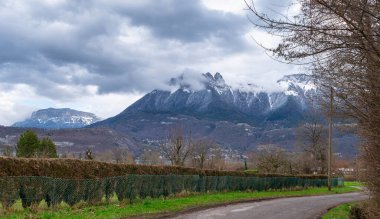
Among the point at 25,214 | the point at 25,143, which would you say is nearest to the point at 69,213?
the point at 25,214

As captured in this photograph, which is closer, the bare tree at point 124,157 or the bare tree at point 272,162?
the bare tree at point 272,162

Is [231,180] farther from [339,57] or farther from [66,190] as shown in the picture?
[339,57]

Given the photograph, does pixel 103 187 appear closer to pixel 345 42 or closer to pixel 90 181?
pixel 90 181

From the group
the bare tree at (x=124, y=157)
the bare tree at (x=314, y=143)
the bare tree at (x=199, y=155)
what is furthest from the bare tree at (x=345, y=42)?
the bare tree at (x=314, y=143)

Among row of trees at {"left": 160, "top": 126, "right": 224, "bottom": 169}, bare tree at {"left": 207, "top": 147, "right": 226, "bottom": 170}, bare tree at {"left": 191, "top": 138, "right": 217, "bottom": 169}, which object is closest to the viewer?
row of trees at {"left": 160, "top": 126, "right": 224, "bottom": 169}

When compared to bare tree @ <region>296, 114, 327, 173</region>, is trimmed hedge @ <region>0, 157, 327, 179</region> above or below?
below

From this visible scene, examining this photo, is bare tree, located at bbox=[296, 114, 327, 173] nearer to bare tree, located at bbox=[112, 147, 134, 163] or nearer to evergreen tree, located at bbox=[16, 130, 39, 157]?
bare tree, located at bbox=[112, 147, 134, 163]

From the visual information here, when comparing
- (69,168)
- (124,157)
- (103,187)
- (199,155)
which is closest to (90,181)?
(103,187)

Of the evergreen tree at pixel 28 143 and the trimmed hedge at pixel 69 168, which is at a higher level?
the evergreen tree at pixel 28 143

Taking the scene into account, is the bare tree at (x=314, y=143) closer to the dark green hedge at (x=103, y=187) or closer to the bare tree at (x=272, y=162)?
the bare tree at (x=272, y=162)

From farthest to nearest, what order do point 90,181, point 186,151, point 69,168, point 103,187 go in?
point 186,151, point 103,187, point 69,168, point 90,181

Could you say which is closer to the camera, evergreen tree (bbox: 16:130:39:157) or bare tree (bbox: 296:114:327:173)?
evergreen tree (bbox: 16:130:39:157)

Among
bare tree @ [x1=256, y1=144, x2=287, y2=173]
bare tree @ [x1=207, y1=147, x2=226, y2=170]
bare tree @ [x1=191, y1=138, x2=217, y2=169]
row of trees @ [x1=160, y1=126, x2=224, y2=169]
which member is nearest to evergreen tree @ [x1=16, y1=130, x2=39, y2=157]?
row of trees @ [x1=160, y1=126, x2=224, y2=169]

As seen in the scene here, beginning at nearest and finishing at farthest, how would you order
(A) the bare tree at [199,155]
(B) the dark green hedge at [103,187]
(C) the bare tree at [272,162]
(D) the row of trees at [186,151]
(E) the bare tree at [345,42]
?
1. (E) the bare tree at [345,42]
2. (B) the dark green hedge at [103,187]
3. (C) the bare tree at [272,162]
4. (D) the row of trees at [186,151]
5. (A) the bare tree at [199,155]
